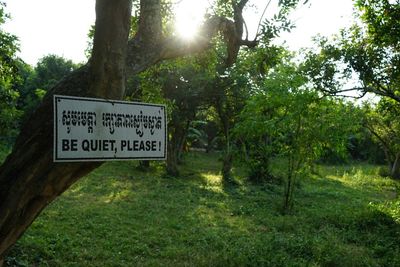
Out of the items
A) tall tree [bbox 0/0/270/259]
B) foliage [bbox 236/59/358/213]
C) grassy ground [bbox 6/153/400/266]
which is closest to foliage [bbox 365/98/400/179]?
grassy ground [bbox 6/153/400/266]

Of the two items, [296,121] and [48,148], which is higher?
[296,121]

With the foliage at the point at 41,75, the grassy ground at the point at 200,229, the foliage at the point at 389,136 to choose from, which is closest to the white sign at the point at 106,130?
the grassy ground at the point at 200,229

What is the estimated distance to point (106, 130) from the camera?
8.52 ft

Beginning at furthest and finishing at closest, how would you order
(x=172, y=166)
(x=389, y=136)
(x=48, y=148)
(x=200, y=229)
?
(x=389, y=136) < (x=172, y=166) < (x=200, y=229) < (x=48, y=148)

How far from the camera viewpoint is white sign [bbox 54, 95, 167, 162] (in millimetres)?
2426

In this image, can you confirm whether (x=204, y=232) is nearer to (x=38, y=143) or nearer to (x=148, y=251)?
(x=148, y=251)

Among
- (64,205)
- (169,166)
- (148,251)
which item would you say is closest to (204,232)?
(148,251)

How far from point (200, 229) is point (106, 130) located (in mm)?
7906

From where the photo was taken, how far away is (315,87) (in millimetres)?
11055

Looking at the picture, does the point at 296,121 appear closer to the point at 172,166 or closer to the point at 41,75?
the point at 172,166

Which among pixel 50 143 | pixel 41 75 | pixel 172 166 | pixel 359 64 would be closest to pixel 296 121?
pixel 359 64

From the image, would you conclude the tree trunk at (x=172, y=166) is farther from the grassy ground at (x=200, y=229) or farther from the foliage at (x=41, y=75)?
the foliage at (x=41, y=75)

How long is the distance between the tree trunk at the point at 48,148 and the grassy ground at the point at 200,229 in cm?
397

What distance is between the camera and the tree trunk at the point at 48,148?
281 centimetres
